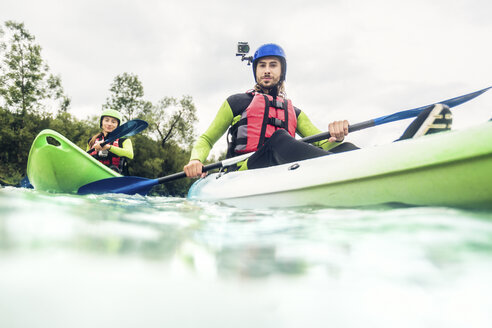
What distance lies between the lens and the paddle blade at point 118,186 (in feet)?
12.8

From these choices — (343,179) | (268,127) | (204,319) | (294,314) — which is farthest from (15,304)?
(268,127)

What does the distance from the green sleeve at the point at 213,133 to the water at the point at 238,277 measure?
252 centimetres

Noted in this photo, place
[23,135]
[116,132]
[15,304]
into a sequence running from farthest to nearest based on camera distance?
[23,135]
[116,132]
[15,304]

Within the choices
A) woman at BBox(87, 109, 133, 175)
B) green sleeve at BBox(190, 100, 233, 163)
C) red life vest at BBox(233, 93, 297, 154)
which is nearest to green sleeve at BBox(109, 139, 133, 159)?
woman at BBox(87, 109, 133, 175)

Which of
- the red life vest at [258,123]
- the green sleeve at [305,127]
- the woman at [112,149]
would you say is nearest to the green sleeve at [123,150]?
the woman at [112,149]

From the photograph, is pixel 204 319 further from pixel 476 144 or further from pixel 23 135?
pixel 23 135

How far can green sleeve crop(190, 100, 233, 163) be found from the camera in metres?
3.57

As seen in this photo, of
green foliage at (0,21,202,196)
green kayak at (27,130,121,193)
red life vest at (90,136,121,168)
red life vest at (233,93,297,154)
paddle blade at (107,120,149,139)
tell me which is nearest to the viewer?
red life vest at (233,93,297,154)

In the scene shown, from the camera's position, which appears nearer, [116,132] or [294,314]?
[294,314]

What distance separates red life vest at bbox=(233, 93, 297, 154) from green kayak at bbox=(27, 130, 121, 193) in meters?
2.07

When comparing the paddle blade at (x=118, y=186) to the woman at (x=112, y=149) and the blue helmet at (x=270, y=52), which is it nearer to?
the woman at (x=112, y=149)

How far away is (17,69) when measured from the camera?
15.2 metres

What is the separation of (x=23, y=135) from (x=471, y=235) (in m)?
18.5

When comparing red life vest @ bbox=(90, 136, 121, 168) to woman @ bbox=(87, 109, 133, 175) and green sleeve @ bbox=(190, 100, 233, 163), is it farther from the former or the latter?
green sleeve @ bbox=(190, 100, 233, 163)
